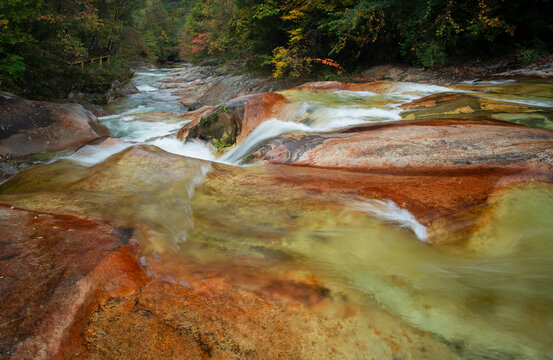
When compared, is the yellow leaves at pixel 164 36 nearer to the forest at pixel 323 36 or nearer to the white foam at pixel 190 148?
the forest at pixel 323 36

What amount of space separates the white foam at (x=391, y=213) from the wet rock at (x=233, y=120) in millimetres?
4259

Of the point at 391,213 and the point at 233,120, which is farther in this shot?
the point at 233,120

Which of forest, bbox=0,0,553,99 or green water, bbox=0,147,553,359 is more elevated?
forest, bbox=0,0,553,99

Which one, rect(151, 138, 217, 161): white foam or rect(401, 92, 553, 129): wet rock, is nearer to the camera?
rect(401, 92, 553, 129): wet rock

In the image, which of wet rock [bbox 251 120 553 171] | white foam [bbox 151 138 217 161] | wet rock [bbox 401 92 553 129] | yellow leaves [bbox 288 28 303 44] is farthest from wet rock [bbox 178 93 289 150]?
yellow leaves [bbox 288 28 303 44]

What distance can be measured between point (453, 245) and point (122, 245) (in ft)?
8.39

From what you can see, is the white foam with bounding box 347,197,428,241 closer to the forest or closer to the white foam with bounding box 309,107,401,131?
the white foam with bounding box 309,107,401,131

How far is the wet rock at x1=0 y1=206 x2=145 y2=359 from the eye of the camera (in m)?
1.44

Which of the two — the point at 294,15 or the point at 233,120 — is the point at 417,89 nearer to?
the point at 233,120

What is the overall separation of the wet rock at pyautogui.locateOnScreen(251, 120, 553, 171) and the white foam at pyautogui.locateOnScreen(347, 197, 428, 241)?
1.11 metres

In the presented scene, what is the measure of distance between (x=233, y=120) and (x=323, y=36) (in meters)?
9.44

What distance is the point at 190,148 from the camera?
728 cm

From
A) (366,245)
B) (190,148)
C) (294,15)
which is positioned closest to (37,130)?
(190,148)

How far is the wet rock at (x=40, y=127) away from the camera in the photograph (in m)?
6.49
